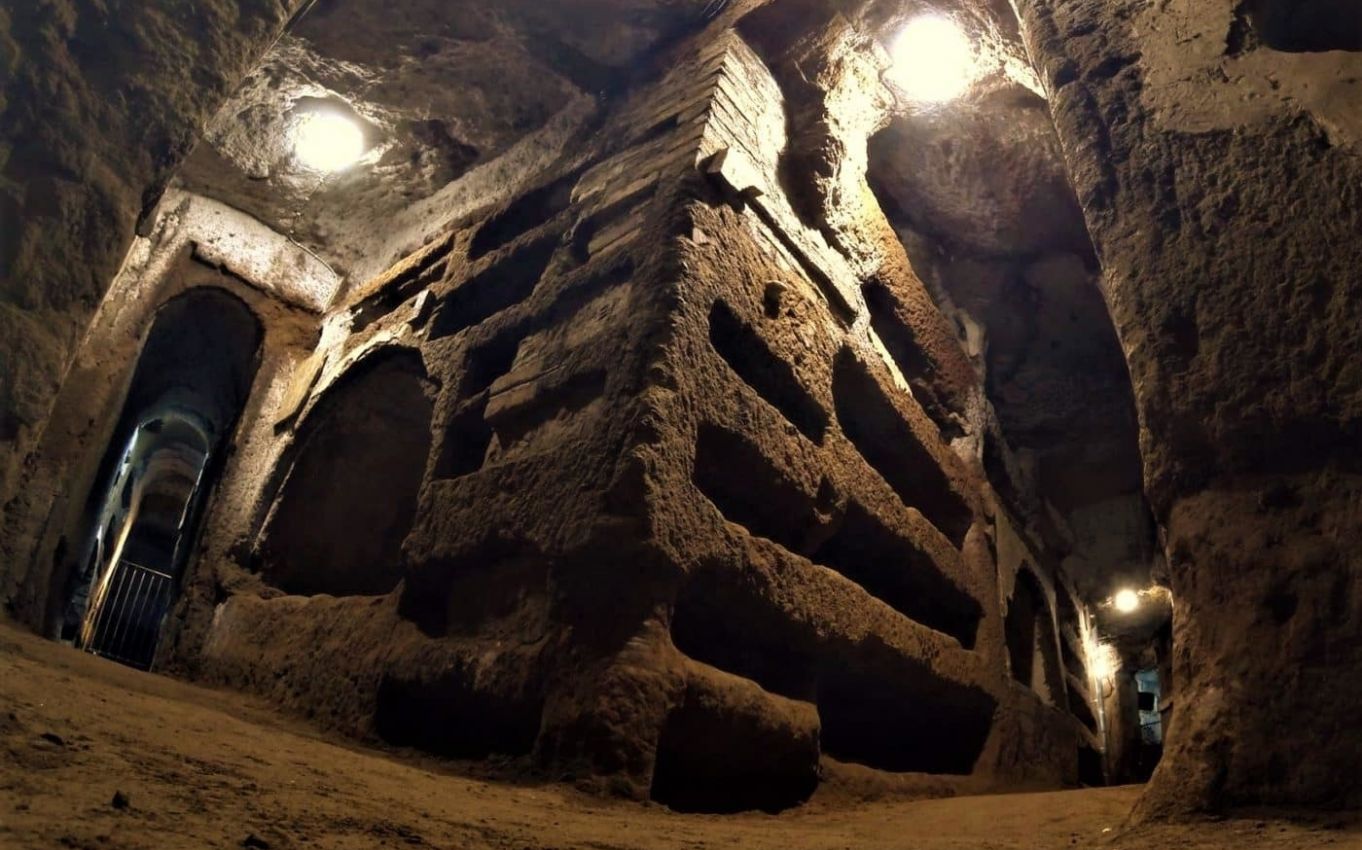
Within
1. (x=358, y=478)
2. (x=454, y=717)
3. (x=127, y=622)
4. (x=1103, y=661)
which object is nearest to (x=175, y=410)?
(x=358, y=478)

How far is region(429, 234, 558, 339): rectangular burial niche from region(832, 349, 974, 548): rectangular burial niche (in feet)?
4.29

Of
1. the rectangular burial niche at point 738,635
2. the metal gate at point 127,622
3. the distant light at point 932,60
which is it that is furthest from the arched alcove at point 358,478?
the metal gate at point 127,622

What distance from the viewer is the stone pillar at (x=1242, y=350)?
1.48 metres

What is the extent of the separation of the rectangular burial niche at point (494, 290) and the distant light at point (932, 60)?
227cm

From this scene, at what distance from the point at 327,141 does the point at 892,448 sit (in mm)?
3690

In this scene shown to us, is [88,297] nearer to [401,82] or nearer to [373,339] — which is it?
[373,339]

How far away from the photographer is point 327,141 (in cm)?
504

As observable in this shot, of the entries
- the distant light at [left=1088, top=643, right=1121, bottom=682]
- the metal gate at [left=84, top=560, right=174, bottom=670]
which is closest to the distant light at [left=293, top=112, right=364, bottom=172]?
the metal gate at [left=84, top=560, right=174, bottom=670]

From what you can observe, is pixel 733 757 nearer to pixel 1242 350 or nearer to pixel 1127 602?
pixel 1242 350

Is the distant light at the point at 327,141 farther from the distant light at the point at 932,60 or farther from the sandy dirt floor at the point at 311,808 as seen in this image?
the sandy dirt floor at the point at 311,808

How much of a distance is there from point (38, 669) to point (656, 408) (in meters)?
1.44

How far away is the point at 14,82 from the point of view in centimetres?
214

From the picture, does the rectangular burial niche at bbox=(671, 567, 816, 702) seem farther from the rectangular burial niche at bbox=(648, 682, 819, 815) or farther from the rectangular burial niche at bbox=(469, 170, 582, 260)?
the rectangular burial niche at bbox=(469, 170, 582, 260)

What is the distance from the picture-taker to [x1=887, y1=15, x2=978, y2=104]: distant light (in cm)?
438
